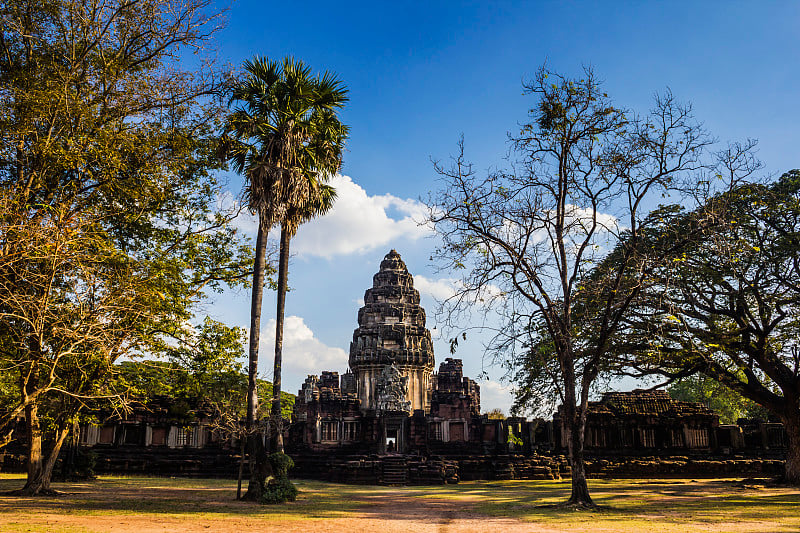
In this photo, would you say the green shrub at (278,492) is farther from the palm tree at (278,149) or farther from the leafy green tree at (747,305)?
the leafy green tree at (747,305)

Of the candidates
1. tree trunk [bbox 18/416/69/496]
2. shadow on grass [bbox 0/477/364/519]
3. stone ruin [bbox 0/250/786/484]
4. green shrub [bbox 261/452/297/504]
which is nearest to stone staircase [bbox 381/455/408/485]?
stone ruin [bbox 0/250/786/484]

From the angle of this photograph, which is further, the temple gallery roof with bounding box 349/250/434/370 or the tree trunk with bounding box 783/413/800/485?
the temple gallery roof with bounding box 349/250/434/370

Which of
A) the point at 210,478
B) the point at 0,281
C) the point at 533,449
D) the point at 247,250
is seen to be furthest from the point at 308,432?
the point at 0,281

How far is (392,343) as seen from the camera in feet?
157

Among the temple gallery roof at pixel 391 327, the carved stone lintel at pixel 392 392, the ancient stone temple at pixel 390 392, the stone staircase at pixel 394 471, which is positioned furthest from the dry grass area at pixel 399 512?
the temple gallery roof at pixel 391 327

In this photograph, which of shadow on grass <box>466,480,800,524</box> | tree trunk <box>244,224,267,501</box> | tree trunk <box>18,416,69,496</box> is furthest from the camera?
tree trunk <box>244,224,267,501</box>

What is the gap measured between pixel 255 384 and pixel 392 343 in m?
32.3

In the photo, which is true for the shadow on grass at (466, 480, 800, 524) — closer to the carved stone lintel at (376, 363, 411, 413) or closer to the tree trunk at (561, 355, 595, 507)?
the tree trunk at (561, 355, 595, 507)

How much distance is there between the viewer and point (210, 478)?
85.6ft

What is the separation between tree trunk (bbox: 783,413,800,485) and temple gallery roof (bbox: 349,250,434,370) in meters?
30.4

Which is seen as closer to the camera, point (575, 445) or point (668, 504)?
point (575, 445)

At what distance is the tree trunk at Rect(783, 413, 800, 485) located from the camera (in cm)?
1875

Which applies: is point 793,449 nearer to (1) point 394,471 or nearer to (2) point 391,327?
(1) point 394,471

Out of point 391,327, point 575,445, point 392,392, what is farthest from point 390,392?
point 575,445
